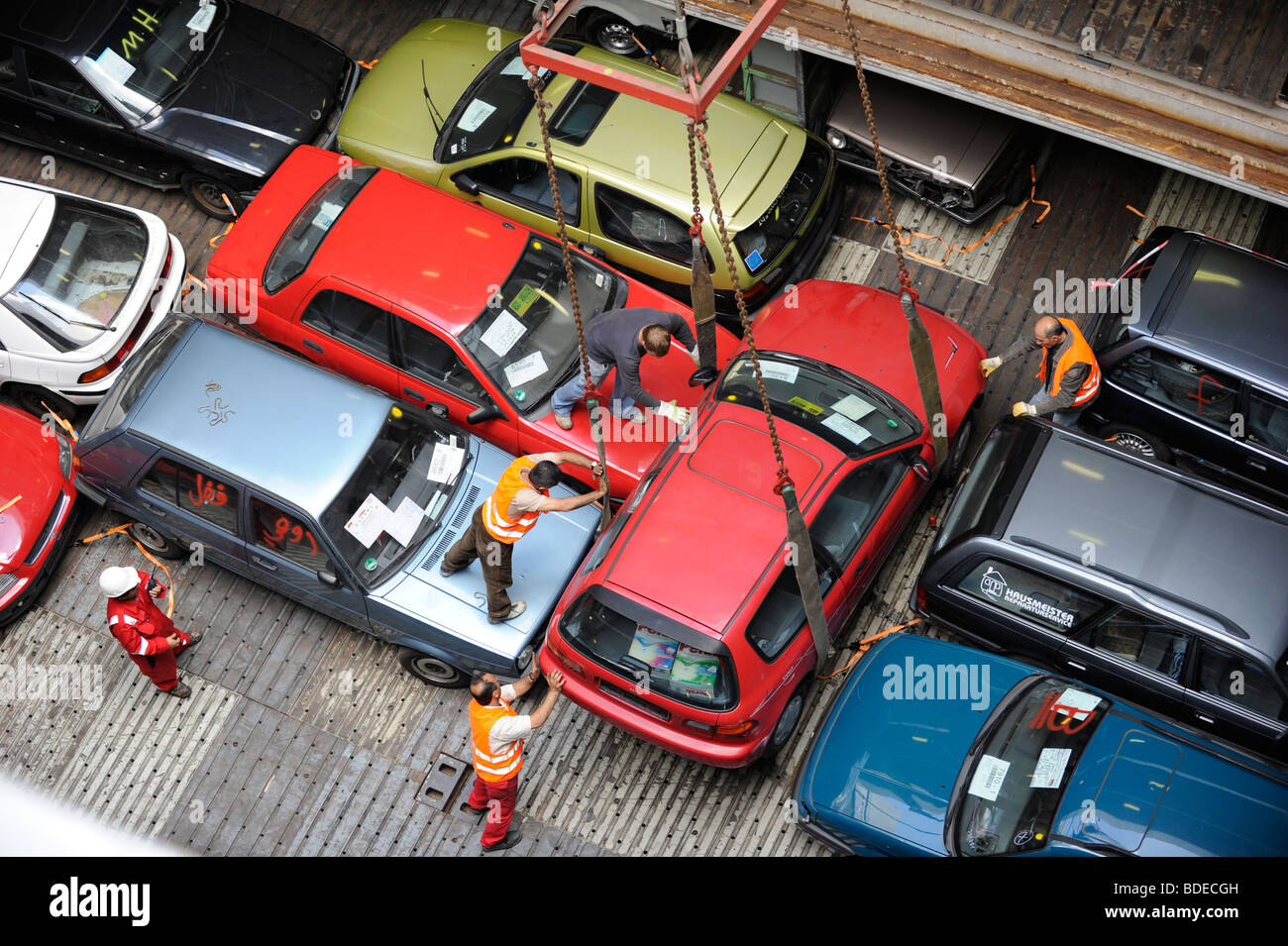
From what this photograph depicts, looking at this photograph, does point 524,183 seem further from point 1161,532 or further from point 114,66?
point 1161,532

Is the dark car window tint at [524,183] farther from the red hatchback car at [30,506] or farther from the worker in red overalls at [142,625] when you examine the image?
the worker in red overalls at [142,625]

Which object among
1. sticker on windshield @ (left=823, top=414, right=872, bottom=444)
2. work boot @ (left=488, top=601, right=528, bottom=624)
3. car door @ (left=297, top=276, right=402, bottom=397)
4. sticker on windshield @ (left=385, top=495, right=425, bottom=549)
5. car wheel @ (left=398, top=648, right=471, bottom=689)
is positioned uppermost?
sticker on windshield @ (left=823, top=414, right=872, bottom=444)

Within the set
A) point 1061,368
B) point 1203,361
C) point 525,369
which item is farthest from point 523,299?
point 1203,361

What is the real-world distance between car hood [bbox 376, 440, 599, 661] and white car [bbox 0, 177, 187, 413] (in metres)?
3.16

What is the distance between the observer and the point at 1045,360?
27.0 feet

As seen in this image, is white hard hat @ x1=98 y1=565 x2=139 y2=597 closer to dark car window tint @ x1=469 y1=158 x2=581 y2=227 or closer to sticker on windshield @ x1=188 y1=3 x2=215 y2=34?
dark car window tint @ x1=469 y1=158 x2=581 y2=227

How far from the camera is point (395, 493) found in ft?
26.1

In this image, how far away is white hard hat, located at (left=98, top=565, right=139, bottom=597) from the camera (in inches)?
287

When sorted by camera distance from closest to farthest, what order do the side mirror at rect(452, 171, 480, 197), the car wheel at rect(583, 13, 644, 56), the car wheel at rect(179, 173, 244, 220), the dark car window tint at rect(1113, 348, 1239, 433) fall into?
the dark car window tint at rect(1113, 348, 1239, 433) → the side mirror at rect(452, 171, 480, 197) → the car wheel at rect(179, 173, 244, 220) → the car wheel at rect(583, 13, 644, 56)

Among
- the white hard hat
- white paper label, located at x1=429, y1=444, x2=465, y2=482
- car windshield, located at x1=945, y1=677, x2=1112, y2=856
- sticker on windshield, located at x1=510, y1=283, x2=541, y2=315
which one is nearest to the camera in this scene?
car windshield, located at x1=945, y1=677, x2=1112, y2=856

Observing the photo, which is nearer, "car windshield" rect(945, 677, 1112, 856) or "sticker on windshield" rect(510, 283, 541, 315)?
"car windshield" rect(945, 677, 1112, 856)

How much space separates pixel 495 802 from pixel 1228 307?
19.6 ft

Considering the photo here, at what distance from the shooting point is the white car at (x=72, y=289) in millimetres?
8875

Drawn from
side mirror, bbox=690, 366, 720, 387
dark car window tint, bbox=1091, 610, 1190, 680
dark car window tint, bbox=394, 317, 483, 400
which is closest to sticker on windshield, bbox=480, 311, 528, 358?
dark car window tint, bbox=394, 317, 483, 400
